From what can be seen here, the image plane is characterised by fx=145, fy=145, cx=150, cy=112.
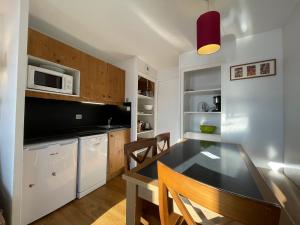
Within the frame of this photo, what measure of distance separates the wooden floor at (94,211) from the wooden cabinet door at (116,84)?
5.16 ft

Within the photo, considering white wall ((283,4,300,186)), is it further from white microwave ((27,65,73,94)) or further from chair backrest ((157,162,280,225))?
white microwave ((27,65,73,94))

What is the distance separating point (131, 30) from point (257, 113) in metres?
2.17

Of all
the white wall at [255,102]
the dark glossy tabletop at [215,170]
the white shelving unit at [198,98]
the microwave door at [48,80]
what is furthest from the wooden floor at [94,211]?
the white wall at [255,102]

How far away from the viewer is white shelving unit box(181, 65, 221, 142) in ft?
8.92

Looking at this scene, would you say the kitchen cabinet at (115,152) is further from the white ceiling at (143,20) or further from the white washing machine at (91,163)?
the white ceiling at (143,20)

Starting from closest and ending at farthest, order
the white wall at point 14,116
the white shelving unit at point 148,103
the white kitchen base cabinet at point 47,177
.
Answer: the white wall at point 14,116 < the white kitchen base cabinet at point 47,177 < the white shelving unit at point 148,103

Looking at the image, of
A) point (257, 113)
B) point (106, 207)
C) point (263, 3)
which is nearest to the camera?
point (263, 3)

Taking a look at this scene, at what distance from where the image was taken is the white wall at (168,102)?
3.52 metres

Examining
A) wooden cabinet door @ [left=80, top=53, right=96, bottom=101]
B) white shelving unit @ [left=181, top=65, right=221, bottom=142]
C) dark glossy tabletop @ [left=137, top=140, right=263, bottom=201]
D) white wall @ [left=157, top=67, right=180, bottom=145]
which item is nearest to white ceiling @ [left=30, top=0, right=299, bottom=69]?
wooden cabinet door @ [left=80, top=53, right=96, bottom=101]

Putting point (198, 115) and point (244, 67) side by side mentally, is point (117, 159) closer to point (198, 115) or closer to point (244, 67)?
point (198, 115)

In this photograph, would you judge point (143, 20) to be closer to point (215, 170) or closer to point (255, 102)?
point (215, 170)

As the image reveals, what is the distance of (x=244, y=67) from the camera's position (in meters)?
2.23

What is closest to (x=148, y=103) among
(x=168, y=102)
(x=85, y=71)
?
(x=168, y=102)

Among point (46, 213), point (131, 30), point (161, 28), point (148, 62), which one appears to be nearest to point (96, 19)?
point (131, 30)
